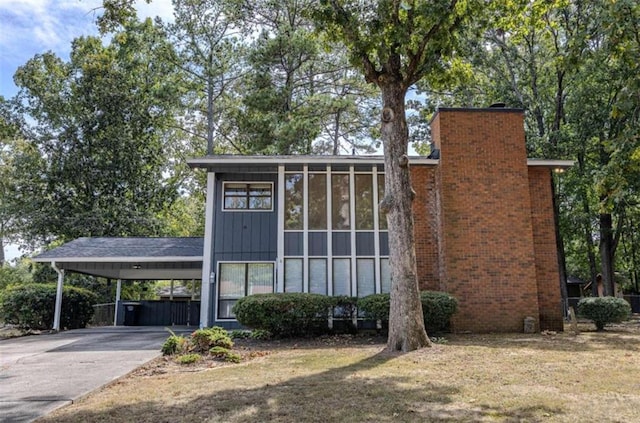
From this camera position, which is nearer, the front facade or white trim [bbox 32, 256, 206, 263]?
the front facade

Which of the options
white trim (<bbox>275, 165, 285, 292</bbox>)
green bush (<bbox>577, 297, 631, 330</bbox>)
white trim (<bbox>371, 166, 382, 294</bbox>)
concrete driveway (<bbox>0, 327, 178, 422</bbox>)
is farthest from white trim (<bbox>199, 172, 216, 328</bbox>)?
green bush (<bbox>577, 297, 631, 330</bbox>)

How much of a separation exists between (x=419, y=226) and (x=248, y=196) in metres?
5.14

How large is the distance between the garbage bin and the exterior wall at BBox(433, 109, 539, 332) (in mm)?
11891

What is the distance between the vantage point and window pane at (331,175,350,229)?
14.6 m

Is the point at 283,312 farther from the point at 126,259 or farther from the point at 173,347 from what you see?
the point at 126,259

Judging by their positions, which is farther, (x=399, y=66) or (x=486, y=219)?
(x=486, y=219)

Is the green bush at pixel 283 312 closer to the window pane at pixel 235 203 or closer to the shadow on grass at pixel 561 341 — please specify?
the shadow on grass at pixel 561 341

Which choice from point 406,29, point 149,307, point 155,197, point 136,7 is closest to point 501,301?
point 406,29

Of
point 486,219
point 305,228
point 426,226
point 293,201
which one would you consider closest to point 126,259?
point 293,201

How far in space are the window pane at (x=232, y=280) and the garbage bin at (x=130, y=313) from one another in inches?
247

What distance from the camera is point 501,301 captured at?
41.9 ft

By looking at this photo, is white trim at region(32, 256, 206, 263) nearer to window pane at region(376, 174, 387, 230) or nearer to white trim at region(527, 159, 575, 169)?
window pane at region(376, 174, 387, 230)

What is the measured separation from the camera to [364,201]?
14703 mm

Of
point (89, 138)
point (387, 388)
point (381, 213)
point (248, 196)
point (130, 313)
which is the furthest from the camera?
point (89, 138)
